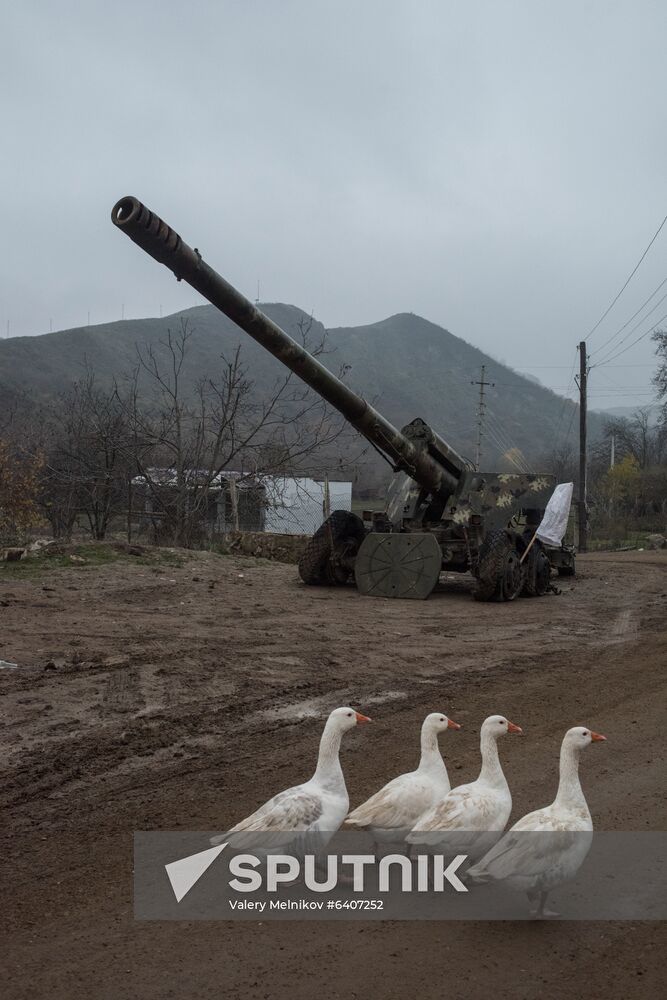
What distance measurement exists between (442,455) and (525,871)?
12.4 m

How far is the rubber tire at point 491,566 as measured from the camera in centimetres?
1453

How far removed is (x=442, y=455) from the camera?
632 inches

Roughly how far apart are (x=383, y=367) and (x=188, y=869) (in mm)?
126109

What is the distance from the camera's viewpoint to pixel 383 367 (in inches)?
5079

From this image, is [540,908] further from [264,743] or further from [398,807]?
[264,743]

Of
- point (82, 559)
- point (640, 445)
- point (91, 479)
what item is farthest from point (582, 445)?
point (640, 445)

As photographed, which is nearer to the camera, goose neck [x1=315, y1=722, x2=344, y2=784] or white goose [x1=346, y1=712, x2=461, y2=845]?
white goose [x1=346, y1=712, x2=461, y2=845]

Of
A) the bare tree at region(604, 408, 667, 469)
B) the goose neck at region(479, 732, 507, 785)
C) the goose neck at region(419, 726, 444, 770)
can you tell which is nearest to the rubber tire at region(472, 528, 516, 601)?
the goose neck at region(419, 726, 444, 770)

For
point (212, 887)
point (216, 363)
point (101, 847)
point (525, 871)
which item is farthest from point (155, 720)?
point (216, 363)

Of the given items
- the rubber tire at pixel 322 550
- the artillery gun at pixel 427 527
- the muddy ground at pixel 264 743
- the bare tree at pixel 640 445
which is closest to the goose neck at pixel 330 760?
the muddy ground at pixel 264 743

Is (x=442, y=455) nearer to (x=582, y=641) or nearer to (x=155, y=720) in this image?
(x=582, y=641)

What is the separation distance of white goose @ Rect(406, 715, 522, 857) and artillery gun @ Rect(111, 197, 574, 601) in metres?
9.29

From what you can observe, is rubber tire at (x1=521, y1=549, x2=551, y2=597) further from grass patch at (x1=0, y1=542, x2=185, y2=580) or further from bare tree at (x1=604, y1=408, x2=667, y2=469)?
bare tree at (x1=604, y1=408, x2=667, y2=469)

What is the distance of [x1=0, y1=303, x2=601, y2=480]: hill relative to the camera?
81250 millimetres
